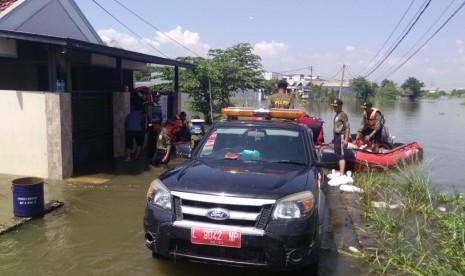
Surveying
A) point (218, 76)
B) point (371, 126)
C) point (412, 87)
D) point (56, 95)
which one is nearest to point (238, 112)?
point (56, 95)

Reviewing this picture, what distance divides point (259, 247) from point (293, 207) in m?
0.48

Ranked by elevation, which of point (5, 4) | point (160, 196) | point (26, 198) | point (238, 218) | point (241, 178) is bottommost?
point (26, 198)

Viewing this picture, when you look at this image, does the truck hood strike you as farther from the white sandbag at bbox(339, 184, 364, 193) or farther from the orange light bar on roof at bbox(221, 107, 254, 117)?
the white sandbag at bbox(339, 184, 364, 193)

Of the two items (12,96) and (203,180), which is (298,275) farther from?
(12,96)

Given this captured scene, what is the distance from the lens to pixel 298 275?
14.6ft

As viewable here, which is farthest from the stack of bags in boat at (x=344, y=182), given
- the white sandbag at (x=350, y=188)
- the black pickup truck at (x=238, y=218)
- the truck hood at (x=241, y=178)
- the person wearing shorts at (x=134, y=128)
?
the person wearing shorts at (x=134, y=128)

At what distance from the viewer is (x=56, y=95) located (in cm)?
838

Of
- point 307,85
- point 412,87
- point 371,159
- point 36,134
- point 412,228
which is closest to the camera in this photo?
point 412,228

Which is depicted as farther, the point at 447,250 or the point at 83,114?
the point at 83,114

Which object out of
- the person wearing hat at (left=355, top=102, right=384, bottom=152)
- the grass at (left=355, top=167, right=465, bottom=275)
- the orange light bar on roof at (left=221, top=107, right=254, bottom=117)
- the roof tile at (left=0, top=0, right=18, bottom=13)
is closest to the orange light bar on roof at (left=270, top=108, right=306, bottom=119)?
the orange light bar on roof at (left=221, top=107, right=254, bottom=117)

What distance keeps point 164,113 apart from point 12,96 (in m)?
6.65

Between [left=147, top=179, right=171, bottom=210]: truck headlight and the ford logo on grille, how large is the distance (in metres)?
0.45

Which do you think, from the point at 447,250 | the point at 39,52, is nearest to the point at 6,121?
the point at 39,52

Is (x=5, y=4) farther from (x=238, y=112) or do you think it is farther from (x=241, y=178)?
(x=241, y=178)
